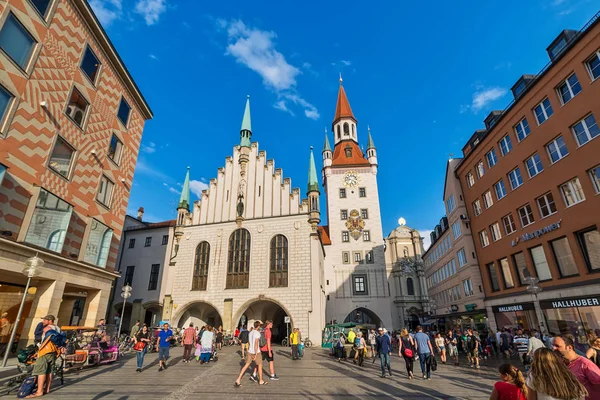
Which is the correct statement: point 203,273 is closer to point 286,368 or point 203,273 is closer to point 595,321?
point 286,368

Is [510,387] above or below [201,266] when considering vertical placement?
below

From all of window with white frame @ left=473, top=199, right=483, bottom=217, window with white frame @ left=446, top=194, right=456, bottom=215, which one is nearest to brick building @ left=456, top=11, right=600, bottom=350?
window with white frame @ left=473, top=199, right=483, bottom=217

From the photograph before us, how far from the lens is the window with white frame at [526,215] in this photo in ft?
59.1

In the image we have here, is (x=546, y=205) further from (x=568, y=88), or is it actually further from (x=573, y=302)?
(x=568, y=88)

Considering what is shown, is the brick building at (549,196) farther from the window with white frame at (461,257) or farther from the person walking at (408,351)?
the person walking at (408,351)

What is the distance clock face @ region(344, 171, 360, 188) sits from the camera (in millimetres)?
43312

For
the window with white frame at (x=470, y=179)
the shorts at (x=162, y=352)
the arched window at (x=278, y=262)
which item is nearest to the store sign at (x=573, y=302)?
the window with white frame at (x=470, y=179)

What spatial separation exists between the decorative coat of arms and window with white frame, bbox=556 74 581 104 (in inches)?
1051

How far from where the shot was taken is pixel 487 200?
22.7 metres

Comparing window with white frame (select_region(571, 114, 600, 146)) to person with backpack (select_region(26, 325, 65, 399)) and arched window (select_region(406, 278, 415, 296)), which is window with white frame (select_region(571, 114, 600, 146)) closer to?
person with backpack (select_region(26, 325, 65, 399))

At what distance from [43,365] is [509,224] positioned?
79.5 ft

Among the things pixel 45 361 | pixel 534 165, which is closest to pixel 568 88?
pixel 534 165

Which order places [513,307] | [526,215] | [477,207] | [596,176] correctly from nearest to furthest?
[596,176], [526,215], [513,307], [477,207]

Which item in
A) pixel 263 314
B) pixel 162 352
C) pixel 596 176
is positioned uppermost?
pixel 596 176
